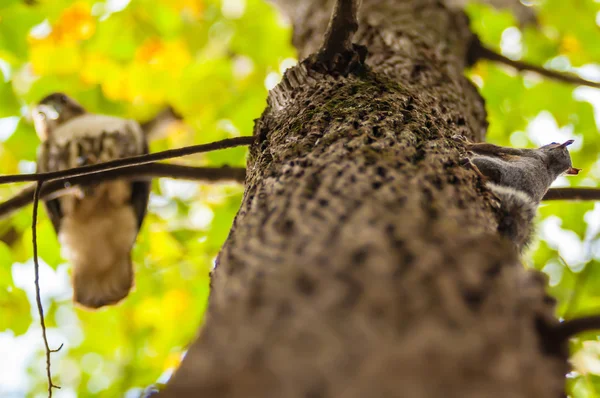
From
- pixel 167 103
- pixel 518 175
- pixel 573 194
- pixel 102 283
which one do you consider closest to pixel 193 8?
pixel 167 103

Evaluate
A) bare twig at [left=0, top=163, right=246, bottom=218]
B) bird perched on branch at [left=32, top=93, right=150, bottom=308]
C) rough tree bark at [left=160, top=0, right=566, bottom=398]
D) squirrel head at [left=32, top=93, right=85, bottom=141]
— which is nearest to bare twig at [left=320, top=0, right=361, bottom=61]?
rough tree bark at [left=160, top=0, right=566, bottom=398]

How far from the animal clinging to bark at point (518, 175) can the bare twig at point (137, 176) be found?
93cm

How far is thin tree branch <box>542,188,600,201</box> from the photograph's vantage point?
4.93 ft

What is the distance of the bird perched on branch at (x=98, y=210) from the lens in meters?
2.39

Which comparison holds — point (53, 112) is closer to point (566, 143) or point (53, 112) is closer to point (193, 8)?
point (193, 8)

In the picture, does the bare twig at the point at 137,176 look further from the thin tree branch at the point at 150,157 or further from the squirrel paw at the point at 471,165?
the squirrel paw at the point at 471,165

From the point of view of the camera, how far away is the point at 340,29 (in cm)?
122

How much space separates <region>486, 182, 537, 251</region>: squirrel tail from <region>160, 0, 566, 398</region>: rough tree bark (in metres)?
0.07

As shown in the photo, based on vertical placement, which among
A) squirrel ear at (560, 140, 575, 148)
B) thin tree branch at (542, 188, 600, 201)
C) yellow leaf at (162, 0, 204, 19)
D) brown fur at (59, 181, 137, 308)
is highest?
yellow leaf at (162, 0, 204, 19)

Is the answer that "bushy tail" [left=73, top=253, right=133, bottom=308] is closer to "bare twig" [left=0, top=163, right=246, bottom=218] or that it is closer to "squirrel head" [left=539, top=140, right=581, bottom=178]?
"bare twig" [left=0, top=163, right=246, bottom=218]

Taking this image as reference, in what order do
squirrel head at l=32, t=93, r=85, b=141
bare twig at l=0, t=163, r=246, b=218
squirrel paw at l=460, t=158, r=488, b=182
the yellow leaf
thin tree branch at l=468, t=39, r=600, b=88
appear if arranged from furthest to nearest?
the yellow leaf
squirrel head at l=32, t=93, r=85, b=141
thin tree branch at l=468, t=39, r=600, b=88
bare twig at l=0, t=163, r=246, b=218
squirrel paw at l=460, t=158, r=488, b=182

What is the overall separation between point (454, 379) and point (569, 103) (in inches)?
100.0

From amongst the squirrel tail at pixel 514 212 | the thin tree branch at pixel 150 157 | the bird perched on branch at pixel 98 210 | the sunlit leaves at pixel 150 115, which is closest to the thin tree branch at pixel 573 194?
the squirrel tail at pixel 514 212

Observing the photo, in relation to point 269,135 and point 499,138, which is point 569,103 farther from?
point 269,135
